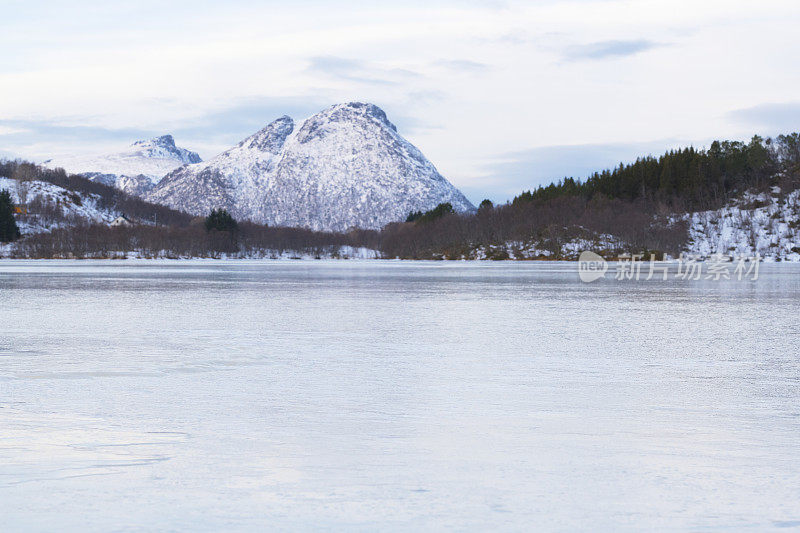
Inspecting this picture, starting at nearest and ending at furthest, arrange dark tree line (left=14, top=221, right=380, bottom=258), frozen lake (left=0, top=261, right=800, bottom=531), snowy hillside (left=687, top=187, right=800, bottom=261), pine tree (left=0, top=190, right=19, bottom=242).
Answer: frozen lake (left=0, top=261, right=800, bottom=531) < dark tree line (left=14, top=221, right=380, bottom=258) < snowy hillside (left=687, top=187, right=800, bottom=261) < pine tree (left=0, top=190, right=19, bottom=242)

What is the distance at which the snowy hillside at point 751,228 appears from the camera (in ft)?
588

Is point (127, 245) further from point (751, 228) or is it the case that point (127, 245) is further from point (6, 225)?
point (751, 228)

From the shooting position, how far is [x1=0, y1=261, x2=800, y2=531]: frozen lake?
5941 mm

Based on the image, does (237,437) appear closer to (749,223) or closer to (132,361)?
(132,361)

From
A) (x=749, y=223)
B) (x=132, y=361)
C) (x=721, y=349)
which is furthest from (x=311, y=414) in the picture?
(x=749, y=223)

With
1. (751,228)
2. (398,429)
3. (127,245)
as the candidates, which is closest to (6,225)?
(127,245)

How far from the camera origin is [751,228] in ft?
610

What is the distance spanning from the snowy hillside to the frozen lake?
172417 mm

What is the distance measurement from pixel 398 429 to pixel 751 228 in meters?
197

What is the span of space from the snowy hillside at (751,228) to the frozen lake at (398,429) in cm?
17242

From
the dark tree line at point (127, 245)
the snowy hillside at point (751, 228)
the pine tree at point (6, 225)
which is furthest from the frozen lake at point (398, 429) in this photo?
the pine tree at point (6, 225)

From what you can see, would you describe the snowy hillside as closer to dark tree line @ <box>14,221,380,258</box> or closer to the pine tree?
dark tree line @ <box>14,221,380,258</box>

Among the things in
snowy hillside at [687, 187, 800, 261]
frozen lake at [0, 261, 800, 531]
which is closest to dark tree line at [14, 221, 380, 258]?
snowy hillside at [687, 187, 800, 261]

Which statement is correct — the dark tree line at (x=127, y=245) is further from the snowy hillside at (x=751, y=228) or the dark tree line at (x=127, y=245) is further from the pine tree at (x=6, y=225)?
the snowy hillside at (x=751, y=228)
